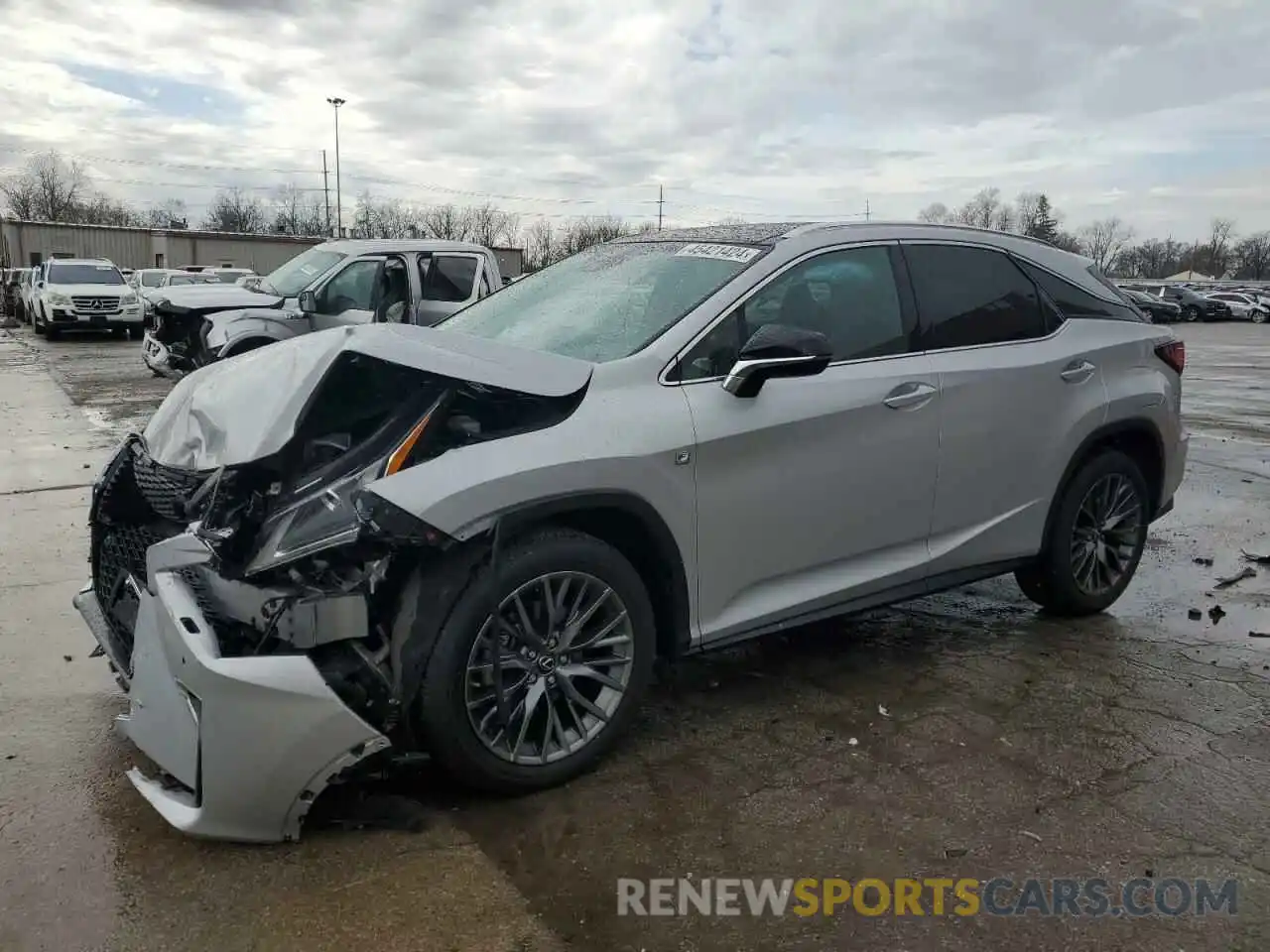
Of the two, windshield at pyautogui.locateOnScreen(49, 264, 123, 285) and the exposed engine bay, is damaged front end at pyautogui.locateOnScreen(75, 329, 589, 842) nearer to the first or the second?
the exposed engine bay

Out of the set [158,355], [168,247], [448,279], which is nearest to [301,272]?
[158,355]

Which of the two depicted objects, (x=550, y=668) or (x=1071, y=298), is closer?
(x=550, y=668)

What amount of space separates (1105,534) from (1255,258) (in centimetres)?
13640

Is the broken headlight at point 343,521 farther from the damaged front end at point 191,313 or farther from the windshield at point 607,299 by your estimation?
the damaged front end at point 191,313

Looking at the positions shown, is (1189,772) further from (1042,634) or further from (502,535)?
(502,535)

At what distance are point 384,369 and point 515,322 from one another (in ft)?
3.26

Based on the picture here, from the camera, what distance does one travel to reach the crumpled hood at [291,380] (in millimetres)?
2977

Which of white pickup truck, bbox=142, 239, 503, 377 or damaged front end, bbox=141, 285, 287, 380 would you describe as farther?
damaged front end, bbox=141, 285, 287, 380

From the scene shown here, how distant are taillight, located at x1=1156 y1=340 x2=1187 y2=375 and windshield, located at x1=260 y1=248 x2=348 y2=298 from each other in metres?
9.11

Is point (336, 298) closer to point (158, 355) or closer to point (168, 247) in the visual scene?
point (158, 355)

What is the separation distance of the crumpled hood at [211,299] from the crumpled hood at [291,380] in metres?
8.80

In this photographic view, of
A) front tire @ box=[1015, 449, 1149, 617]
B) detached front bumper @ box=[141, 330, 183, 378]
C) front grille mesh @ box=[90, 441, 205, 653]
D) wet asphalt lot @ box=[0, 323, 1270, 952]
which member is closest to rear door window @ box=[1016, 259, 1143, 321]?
front tire @ box=[1015, 449, 1149, 617]

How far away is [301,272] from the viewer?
12484 mm

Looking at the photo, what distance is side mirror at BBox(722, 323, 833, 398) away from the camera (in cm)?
334
